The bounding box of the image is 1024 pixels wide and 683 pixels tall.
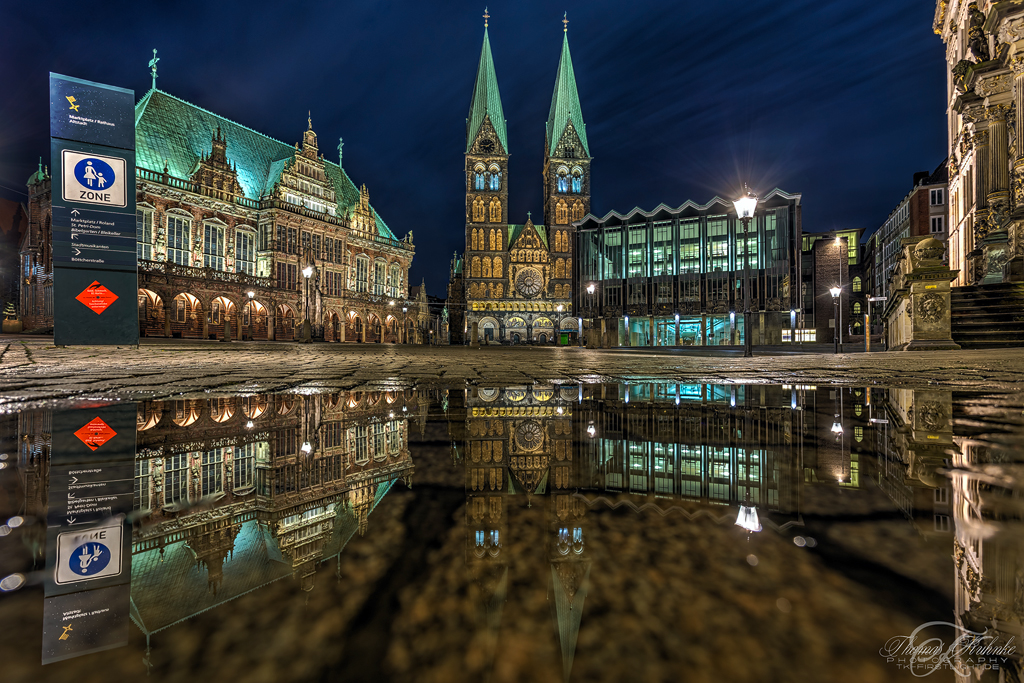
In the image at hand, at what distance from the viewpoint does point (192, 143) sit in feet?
114

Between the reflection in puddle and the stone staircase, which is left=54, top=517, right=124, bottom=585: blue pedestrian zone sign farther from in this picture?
the stone staircase

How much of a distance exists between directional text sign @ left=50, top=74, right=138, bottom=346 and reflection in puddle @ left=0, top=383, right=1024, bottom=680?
17145 millimetres

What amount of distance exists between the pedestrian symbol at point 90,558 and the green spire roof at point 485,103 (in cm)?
6098

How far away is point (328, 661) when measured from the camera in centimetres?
48

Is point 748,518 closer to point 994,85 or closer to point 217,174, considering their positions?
point 994,85

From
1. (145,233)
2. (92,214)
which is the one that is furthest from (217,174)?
(92,214)

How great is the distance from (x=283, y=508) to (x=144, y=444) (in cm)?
107

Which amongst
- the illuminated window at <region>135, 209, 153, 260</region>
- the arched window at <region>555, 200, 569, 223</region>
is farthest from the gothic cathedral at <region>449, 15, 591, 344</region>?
the illuminated window at <region>135, 209, 153, 260</region>

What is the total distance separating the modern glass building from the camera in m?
42.1

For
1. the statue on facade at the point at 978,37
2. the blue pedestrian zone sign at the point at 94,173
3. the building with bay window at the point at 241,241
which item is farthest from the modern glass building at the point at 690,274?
the blue pedestrian zone sign at the point at 94,173

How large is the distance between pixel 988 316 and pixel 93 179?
25069 mm

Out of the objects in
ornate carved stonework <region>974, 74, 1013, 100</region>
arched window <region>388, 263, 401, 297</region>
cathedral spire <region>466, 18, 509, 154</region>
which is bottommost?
arched window <region>388, 263, 401, 297</region>

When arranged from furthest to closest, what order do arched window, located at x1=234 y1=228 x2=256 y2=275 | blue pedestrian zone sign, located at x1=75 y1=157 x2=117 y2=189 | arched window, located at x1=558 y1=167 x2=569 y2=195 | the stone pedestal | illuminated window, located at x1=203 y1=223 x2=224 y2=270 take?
arched window, located at x1=558 y1=167 x2=569 y2=195, arched window, located at x1=234 y1=228 x2=256 y2=275, illuminated window, located at x1=203 y1=223 x2=224 y2=270, blue pedestrian zone sign, located at x1=75 y1=157 x2=117 y2=189, the stone pedestal

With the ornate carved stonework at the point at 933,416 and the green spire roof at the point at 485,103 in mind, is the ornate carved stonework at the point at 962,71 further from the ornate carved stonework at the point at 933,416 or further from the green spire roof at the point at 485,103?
the green spire roof at the point at 485,103
